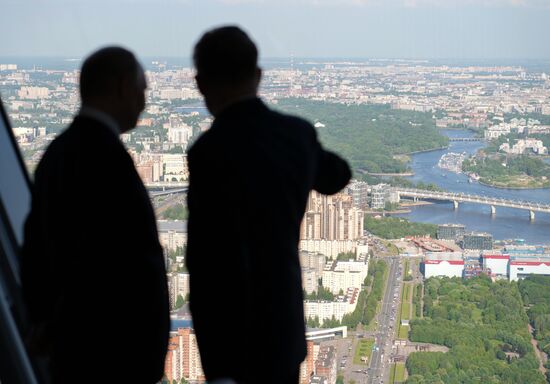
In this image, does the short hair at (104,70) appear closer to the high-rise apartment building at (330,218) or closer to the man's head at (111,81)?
the man's head at (111,81)

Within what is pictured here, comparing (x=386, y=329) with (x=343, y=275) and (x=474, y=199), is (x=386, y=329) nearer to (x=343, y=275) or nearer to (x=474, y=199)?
(x=343, y=275)

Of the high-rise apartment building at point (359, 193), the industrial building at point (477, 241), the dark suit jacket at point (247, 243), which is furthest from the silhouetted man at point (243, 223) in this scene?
the industrial building at point (477, 241)

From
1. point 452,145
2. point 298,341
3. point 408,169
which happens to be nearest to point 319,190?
point 298,341

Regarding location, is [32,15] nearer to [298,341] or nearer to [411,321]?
[298,341]

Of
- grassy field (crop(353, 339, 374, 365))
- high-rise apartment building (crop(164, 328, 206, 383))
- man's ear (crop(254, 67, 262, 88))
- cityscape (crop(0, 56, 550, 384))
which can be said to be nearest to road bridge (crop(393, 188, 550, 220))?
cityscape (crop(0, 56, 550, 384))

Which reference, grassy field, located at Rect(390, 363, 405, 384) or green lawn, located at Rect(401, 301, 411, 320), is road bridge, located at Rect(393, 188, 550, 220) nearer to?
green lawn, located at Rect(401, 301, 411, 320)
